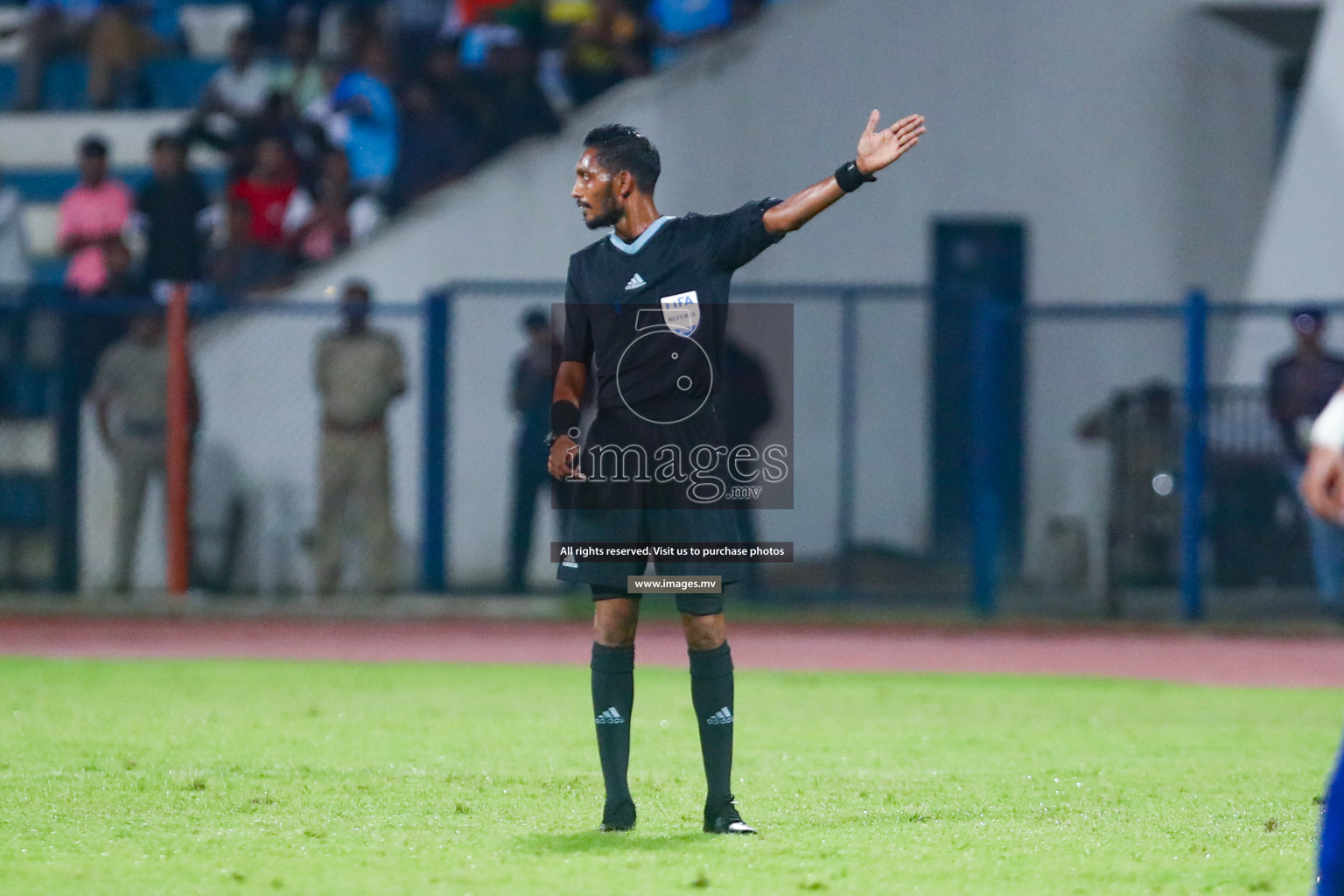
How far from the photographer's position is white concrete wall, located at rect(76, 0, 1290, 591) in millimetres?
16719

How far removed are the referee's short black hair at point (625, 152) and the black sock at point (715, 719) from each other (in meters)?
1.53

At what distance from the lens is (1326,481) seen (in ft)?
13.0

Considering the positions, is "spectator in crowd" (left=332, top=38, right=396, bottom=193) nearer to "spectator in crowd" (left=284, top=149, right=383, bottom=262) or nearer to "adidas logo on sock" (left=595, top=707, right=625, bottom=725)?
"spectator in crowd" (left=284, top=149, right=383, bottom=262)

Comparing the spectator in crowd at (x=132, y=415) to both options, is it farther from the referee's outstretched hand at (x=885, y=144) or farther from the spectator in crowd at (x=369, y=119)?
the referee's outstretched hand at (x=885, y=144)

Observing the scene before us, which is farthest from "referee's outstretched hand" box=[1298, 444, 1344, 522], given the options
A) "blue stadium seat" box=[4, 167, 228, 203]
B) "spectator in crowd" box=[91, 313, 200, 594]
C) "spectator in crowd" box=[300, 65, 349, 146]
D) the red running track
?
"blue stadium seat" box=[4, 167, 228, 203]

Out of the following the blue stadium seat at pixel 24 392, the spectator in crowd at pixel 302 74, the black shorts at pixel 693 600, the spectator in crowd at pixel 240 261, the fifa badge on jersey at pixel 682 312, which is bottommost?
the black shorts at pixel 693 600

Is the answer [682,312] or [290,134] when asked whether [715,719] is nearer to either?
[682,312]

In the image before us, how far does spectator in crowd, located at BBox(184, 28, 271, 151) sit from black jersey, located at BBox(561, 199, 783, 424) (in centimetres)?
1213

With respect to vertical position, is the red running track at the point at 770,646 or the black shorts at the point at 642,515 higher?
the black shorts at the point at 642,515

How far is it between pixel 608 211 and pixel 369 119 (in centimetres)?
1225

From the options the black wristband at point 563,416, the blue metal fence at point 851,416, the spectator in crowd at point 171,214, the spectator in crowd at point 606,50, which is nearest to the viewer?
the black wristband at point 563,416

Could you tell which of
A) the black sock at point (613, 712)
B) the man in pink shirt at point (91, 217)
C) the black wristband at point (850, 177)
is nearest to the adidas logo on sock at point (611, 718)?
the black sock at point (613, 712)

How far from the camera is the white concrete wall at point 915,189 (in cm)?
1672

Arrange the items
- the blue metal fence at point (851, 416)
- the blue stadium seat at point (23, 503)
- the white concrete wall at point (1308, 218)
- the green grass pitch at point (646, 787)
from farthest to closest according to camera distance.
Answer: the white concrete wall at point (1308, 218), the blue stadium seat at point (23, 503), the blue metal fence at point (851, 416), the green grass pitch at point (646, 787)
